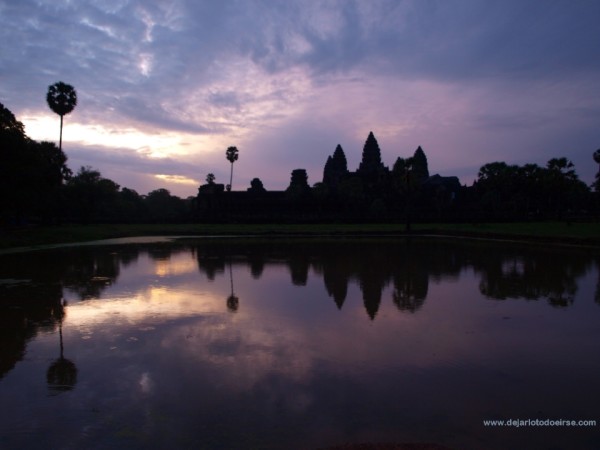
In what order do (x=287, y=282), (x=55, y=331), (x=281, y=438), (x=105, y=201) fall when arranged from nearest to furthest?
1. (x=281, y=438)
2. (x=55, y=331)
3. (x=287, y=282)
4. (x=105, y=201)

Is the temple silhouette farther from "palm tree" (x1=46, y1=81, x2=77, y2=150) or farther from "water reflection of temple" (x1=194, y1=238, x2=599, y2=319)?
"water reflection of temple" (x1=194, y1=238, x2=599, y2=319)

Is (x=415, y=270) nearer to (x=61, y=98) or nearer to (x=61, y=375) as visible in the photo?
(x=61, y=375)

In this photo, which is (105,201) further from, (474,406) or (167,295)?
(474,406)

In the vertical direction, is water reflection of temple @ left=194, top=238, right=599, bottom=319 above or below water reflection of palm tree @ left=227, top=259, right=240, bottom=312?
above

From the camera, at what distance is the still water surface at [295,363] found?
459cm

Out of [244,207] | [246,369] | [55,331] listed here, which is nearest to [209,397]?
[246,369]

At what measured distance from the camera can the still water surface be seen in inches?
181

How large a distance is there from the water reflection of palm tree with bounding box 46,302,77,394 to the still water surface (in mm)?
27

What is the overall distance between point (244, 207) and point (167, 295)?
5107cm

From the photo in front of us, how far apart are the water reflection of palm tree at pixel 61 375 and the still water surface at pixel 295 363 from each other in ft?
0.09

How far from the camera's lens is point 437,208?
63.1 metres

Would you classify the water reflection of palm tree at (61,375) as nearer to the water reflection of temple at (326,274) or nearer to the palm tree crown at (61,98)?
the water reflection of temple at (326,274)

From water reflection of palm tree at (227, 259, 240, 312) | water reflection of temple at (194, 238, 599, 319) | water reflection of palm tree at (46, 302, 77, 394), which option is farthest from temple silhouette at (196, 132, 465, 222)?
water reflection of palm tree at (46, 302, 77, 394)

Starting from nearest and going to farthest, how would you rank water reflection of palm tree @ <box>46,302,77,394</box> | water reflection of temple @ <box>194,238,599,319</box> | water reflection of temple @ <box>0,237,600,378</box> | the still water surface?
the still water surface → water reflection of palm tree @ <box>46,302,77,394</box> → water reflection of temple @ <box>0,237,600,378</box> → water reflection of temple @ <box>194,238,599,319</box>
